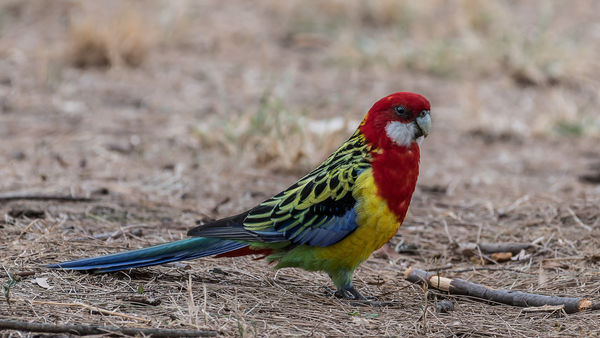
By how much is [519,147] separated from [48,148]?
4640 mm

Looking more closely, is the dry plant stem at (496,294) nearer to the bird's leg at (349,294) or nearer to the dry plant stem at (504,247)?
the bird's leg at (349,294)

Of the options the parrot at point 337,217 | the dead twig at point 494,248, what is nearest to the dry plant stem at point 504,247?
the dead twig at point 494,248

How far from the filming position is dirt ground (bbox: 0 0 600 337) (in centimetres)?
359

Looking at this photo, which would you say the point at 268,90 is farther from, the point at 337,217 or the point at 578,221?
the point at 337,217

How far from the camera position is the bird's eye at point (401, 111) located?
12.6ft

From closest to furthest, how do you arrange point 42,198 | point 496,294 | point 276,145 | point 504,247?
point 496,294 < point 504,247 < point 42,198 < point 276,145

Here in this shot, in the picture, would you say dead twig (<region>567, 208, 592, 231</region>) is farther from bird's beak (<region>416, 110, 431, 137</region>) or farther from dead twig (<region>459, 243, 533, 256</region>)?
bird's beak (<region>416, 110, 431, 137</region>)

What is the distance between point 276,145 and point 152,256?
2.83 meters

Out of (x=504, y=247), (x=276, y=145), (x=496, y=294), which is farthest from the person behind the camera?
(x=276, y=145)

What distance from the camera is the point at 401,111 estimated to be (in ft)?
12.7

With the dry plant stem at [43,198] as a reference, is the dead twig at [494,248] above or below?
below

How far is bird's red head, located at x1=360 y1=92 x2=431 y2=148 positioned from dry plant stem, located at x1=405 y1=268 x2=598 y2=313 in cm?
74

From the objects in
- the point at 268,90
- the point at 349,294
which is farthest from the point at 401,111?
the point at 268,90

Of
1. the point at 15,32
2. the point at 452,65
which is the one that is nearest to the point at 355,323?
the point at 452,65
